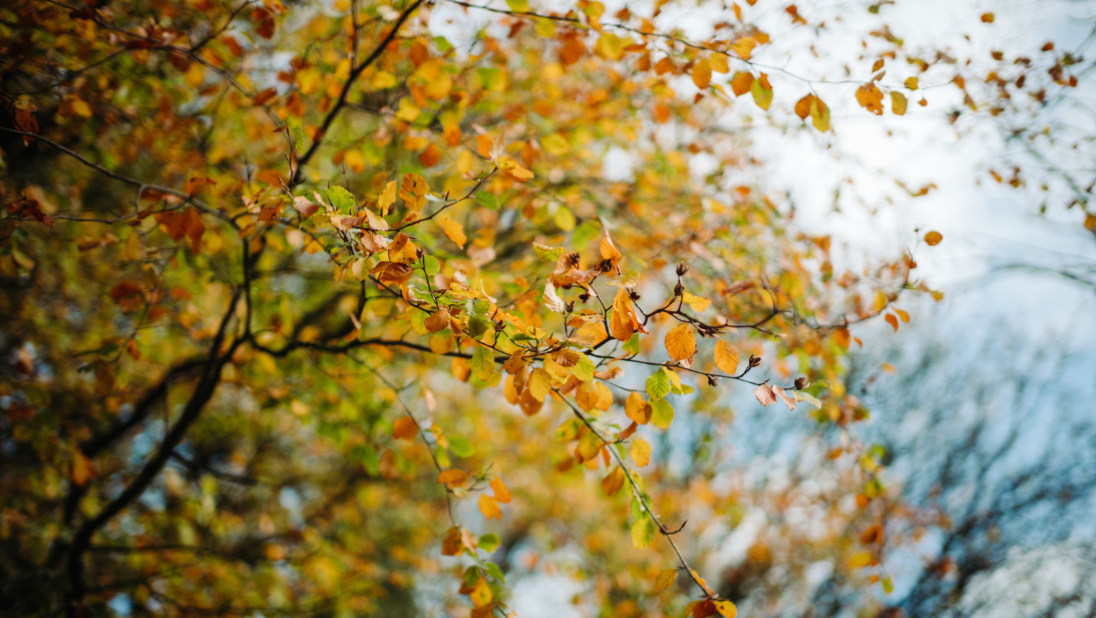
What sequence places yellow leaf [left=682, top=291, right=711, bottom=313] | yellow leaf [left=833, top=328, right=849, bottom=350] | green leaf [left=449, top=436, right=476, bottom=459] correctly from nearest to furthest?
yellow leaf [left=682, top=291, right=711, bottom=313] < green leaf [left=449, top=436, right=476, bottom=459] < yellow leaf [left=833, top=328, right=849, bottom=350]

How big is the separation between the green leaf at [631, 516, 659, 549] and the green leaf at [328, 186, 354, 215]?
1.48m

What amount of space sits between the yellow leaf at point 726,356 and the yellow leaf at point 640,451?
0.46 meters

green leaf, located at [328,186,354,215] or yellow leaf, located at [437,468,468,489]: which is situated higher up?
green leaf, located at [328,186,354,215]

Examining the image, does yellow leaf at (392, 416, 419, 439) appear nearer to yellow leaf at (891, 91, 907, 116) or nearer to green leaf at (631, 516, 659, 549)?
green leaf at (631, 516, 659, 549)

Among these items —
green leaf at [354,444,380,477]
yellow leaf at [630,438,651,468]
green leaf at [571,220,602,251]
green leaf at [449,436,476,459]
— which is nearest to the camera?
yellow leaf at [630,438,651,468]

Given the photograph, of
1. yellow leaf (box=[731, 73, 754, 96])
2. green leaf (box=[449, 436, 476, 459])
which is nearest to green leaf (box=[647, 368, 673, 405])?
green leaf (box=[449, 436, 476, 459])

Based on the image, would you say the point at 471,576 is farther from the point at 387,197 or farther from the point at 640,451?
the point at 387,197

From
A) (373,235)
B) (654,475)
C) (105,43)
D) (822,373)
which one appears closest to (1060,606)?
(654,475)

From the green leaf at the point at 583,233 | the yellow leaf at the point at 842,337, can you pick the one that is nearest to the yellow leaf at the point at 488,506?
the green leaf at the point at 583,233

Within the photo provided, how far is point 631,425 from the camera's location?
169 centimetres

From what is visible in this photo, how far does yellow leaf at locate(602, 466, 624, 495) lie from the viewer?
1702 millimetres

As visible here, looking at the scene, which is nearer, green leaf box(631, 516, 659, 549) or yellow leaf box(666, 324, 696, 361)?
yellow leaf box(666, 324, 696, 361)

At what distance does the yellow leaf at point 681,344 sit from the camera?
4.42 feet

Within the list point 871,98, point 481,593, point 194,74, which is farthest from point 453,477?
point 194,74
